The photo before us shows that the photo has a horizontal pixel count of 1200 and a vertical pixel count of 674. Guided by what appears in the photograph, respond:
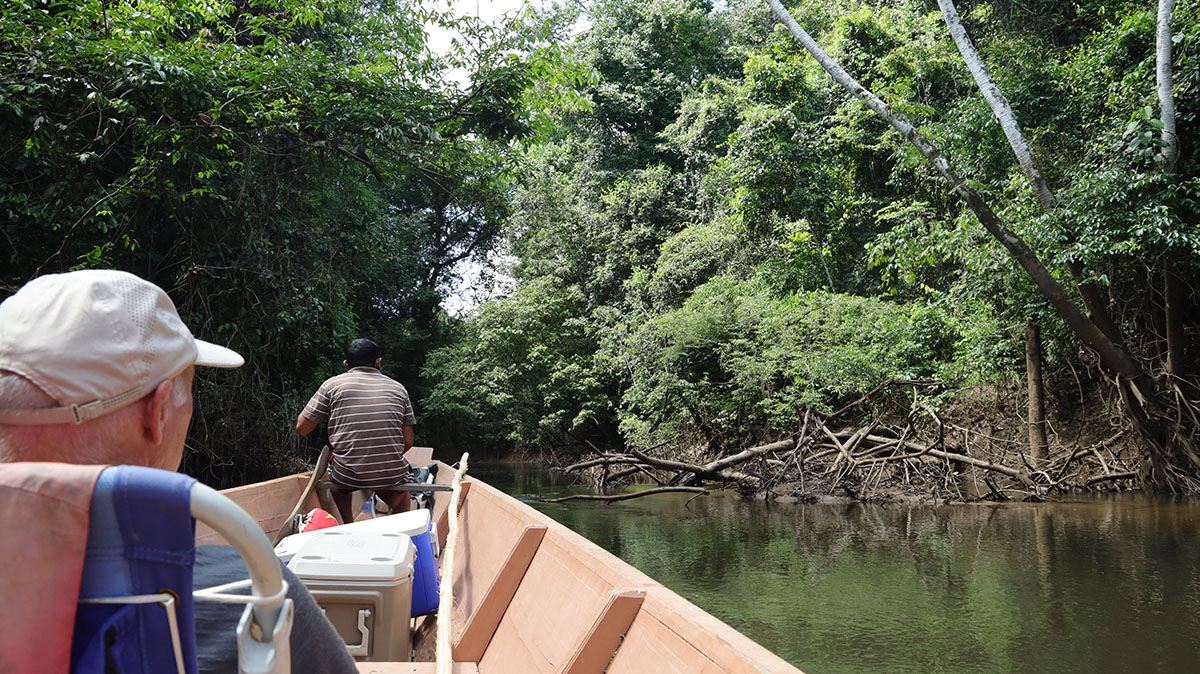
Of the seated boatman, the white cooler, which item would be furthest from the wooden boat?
the seated boatman

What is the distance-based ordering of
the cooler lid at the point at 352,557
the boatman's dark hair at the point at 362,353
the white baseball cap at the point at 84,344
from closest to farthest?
1. the white baseball cap at the point at 84,344
2. the cooler lid at the point at 352,557
3. the boatman's dark hair at the point at 362,353

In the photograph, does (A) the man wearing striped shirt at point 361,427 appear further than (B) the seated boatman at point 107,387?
Yes

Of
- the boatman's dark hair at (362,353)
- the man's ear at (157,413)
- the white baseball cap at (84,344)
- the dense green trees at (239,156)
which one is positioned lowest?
the man's ear at (157,413)

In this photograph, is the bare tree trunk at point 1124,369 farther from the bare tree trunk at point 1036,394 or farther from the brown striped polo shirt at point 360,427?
the brown striped polo shirt at point 360,427

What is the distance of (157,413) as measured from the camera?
2.98 ft

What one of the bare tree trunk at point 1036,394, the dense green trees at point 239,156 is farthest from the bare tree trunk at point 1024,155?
the dense green trees at point 239,156

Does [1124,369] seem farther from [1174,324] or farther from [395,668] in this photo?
[395,668]

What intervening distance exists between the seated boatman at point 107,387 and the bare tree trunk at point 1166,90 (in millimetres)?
11236

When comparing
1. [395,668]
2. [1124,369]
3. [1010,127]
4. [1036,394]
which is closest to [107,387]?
[395,668]

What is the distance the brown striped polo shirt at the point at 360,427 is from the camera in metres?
4.16

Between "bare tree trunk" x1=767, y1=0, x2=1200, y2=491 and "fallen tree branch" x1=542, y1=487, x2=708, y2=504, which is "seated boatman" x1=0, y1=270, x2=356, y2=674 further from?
"fallen tree branch" x1=542, y1=487, x2=708, y2=504

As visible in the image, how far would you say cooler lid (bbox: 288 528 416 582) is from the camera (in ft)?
8.08

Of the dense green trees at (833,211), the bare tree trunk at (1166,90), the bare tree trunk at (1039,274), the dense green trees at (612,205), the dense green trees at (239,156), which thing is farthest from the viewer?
the dense green trees at (833,211)

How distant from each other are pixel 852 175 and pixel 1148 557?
42.6 feet
